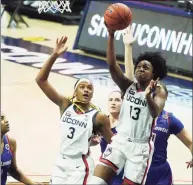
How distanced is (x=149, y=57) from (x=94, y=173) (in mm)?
1056

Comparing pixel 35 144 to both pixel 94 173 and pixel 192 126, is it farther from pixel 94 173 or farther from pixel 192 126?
pixel 94 173

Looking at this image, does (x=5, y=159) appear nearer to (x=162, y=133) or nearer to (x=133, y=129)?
(x=133, y=129)

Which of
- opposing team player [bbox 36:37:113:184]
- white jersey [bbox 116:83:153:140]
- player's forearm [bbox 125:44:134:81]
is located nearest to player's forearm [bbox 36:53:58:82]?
opposing team player [bbox 36:37:113:184]

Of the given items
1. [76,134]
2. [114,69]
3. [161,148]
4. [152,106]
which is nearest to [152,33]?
[161,148]

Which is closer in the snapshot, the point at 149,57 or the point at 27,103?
the point at 149,57

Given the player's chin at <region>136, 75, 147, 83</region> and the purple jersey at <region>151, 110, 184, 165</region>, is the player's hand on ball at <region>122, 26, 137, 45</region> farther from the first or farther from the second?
the purple jersey at <region>151, 110, 184, 165</region>

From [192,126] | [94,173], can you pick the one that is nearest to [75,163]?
[94,173]

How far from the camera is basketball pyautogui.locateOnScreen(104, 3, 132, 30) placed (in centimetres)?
545

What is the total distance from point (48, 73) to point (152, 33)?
9.51 metres

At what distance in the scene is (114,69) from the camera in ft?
18.2

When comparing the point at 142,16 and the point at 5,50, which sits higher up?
the point at 142,16

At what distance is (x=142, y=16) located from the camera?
1482 cm

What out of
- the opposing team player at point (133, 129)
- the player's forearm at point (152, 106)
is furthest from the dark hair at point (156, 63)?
the player's forearm at point (152, 106)

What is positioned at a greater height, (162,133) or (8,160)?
(162,133)
